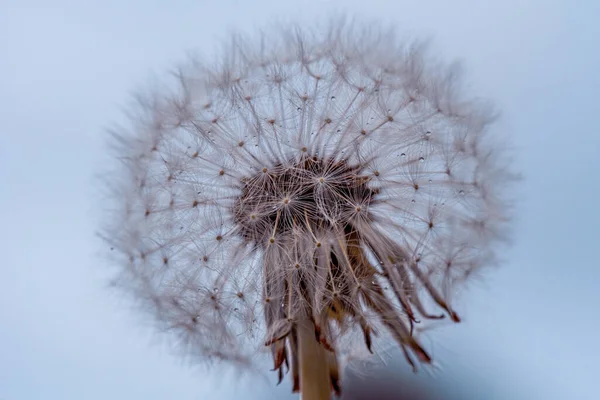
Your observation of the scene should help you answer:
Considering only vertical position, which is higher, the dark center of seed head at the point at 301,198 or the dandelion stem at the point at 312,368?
the dark center of seed head at the point at 301,198

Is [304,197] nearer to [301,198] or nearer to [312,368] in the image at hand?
[301,198]

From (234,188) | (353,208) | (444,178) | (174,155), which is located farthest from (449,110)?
(174,155)

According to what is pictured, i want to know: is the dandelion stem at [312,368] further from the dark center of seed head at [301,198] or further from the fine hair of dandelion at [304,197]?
the dark center of seed head at [301,198]

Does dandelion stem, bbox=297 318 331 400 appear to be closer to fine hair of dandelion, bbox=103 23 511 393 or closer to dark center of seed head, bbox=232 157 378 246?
fine hair of dandelion, bbox=103 23 511 393

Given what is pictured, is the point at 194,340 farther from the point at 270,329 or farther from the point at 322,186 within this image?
the point at 322,186

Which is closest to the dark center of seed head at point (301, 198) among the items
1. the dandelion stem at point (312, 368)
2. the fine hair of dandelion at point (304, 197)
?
the fine hair of dandelion at point (304, 197)

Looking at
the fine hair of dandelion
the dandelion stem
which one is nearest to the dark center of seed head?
the fine hair of dandelion
